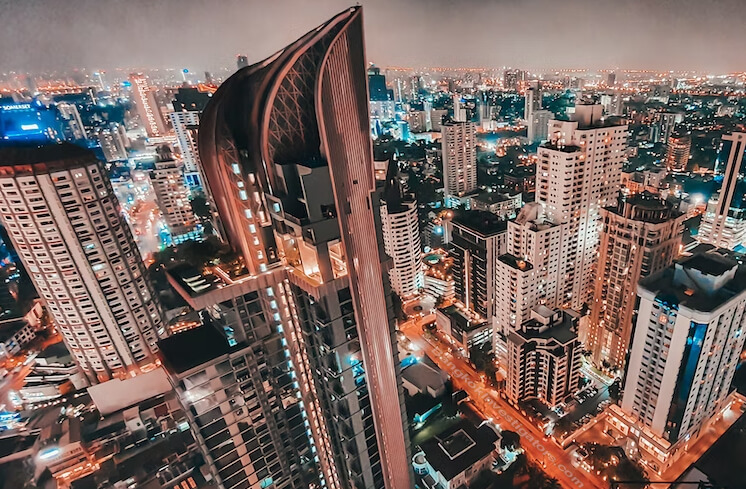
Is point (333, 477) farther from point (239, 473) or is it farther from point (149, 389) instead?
point (149, 389)

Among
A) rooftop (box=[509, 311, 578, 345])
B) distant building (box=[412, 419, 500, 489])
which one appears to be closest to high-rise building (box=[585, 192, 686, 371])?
rooftop (box=[509, 311, 578, 345])

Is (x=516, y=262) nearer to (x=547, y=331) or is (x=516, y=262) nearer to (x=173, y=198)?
(x=547, y=331)

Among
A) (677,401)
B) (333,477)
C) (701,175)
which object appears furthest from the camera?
(701,175)

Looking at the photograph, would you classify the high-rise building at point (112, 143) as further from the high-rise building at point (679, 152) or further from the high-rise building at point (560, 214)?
the high-rise building at point (679, 152)

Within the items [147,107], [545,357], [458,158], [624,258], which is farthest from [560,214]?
[147,107]

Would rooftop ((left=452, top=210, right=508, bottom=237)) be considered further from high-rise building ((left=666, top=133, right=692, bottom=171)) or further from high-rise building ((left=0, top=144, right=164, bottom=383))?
high-rise building ((left=666, top=133, right=692, bottom=171))

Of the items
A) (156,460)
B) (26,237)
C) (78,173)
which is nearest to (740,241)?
(156,460)

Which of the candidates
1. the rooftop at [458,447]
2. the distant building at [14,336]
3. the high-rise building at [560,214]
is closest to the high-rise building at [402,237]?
the high-rise building at [560,214]

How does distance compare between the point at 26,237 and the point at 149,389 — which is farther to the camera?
the point at 149,389
